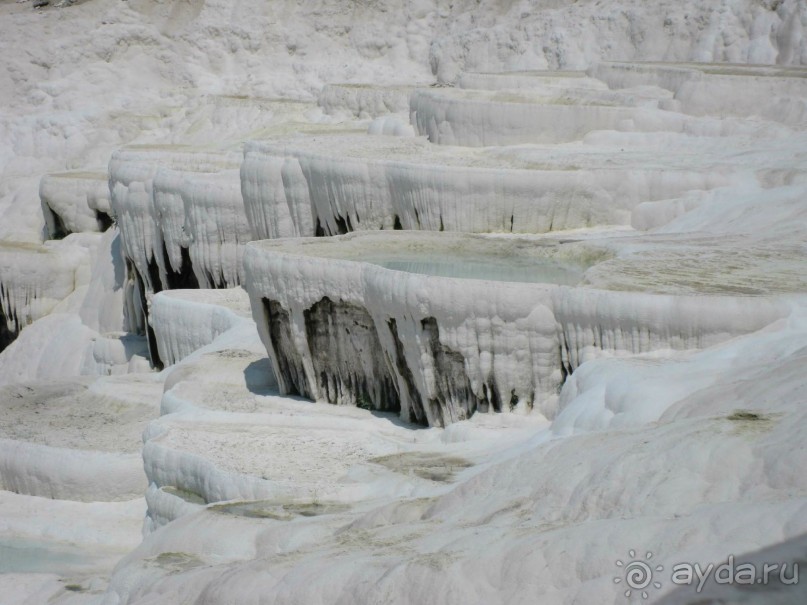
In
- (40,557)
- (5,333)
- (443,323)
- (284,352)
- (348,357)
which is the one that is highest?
(443,323)

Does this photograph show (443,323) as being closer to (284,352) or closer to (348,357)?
(348,357)

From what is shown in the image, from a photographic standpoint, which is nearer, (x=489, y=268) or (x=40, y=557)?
(x=40, y=557)

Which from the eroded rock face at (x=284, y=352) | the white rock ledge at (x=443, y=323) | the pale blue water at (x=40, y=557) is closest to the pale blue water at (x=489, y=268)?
the white rock ledge at (x=443, y=323)

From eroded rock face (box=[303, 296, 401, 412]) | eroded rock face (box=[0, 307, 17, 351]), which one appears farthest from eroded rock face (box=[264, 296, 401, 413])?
eroded rock face (box=[0, 307, 17, 351])

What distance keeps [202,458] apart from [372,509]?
2.24 meters

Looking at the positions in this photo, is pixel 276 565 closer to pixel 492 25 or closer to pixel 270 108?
pixel 270 108

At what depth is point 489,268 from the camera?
11.0 m

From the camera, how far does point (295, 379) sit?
37.9ft

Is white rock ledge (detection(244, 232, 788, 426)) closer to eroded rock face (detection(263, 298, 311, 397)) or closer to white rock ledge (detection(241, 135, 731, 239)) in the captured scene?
eroded rock face (detection(263, 298, 311, 397))

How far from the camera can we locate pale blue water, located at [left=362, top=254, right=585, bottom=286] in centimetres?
1052

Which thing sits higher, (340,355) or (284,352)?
(340,355)

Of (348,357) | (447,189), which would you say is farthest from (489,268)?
(447,189)

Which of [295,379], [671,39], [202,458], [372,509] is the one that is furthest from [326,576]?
[671,39]

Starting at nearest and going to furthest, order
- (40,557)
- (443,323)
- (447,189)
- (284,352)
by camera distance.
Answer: (443,323)
(40,557)
(284,352)
(447,189)
